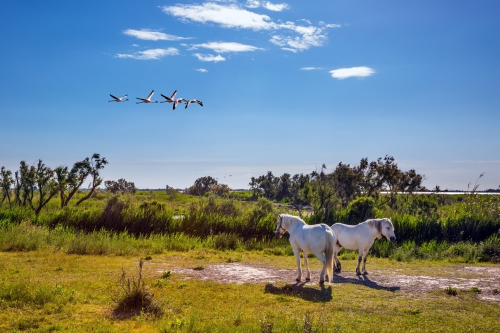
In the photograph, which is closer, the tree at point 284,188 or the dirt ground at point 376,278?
the dirt ground at point 376,278

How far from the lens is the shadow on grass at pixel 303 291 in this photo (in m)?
9.20

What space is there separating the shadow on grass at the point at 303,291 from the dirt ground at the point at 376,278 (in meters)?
0.65

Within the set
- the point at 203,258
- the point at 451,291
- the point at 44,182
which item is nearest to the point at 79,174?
the point at 44,182

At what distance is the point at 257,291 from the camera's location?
389 inches

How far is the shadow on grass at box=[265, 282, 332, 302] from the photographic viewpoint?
9203 millimetres

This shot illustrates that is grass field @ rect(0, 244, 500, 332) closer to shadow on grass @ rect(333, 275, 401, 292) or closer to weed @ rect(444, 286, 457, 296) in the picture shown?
weed @ rect(444, 286, 457, 296)

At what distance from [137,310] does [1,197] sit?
24080 mm

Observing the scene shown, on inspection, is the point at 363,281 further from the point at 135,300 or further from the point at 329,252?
the point at 135,300

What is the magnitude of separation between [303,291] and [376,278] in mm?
2842

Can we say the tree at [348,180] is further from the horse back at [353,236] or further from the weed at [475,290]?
the weed at [475,290]

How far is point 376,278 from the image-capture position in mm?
11586

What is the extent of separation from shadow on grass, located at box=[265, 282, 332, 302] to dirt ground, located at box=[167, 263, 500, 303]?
0.65 m

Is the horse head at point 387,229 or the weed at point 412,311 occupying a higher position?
the horse head at point 387,229

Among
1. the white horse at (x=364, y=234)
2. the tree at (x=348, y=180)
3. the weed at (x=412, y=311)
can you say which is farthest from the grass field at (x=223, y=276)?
the tree at (x=348, y=180)
